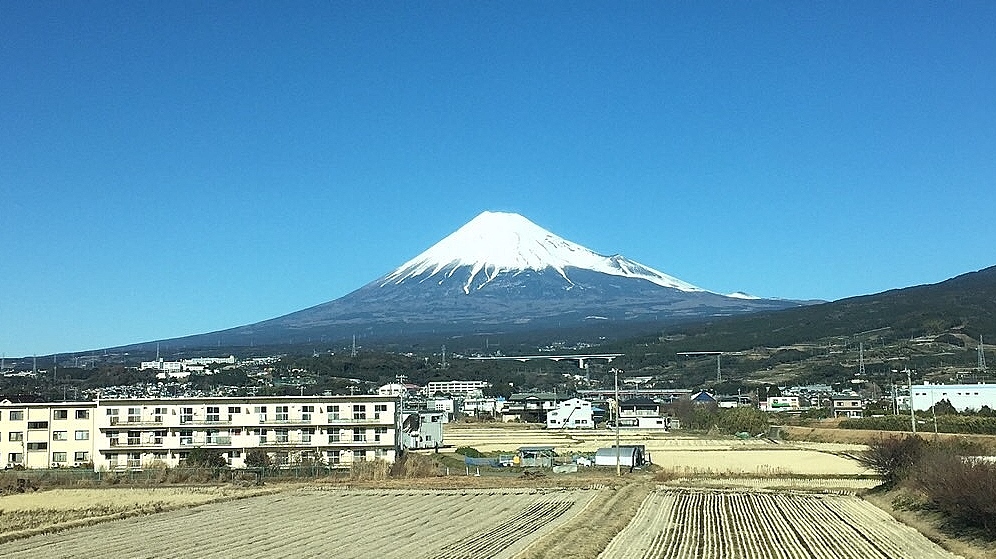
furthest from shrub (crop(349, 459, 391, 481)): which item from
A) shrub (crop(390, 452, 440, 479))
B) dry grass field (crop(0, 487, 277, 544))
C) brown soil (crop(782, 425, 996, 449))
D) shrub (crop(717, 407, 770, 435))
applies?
shrub (crop(717, 407, 770, 435))

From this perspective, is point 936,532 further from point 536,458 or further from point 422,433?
point 422,433

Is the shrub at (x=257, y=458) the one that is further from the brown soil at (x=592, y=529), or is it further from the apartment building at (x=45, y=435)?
the brown soil at (x=592, y=529)

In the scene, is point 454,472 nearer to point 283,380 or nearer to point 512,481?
point 512,481

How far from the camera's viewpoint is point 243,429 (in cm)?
3388

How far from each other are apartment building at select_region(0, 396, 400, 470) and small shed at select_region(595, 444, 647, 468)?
680cm

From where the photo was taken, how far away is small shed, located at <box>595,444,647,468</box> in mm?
33094

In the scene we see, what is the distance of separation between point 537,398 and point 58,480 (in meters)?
54.5

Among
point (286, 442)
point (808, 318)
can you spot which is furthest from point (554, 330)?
point (286, 442)

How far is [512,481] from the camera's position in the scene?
29406 mm

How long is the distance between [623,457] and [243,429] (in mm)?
12530

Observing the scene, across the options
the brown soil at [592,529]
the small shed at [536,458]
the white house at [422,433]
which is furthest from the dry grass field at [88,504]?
the white house at [422,433]

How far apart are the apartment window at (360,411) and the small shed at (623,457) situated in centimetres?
781

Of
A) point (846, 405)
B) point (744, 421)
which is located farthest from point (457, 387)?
point (744, 421)

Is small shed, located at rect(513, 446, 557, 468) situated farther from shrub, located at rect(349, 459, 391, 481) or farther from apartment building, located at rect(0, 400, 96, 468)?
apartment building, located at rect(0, 400, 96, 468)
